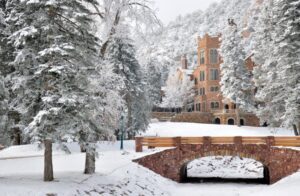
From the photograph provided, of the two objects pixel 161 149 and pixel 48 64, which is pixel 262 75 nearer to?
pixel 161 149

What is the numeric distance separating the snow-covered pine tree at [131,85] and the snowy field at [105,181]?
10.5m

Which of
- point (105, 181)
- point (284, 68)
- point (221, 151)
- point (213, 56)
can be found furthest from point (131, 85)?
point (213, 56)

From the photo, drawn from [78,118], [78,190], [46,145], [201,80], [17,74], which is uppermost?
[201,80]

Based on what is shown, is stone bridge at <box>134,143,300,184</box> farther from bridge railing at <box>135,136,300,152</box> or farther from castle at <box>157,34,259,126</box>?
castle at <box>157,34,259,126</box>

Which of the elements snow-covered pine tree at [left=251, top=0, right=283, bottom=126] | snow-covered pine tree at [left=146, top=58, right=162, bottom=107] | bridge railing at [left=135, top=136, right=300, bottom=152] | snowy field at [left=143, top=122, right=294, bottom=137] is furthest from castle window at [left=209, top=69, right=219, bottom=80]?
bridge railing at [left=135, top=136, right=300, bottom=152]

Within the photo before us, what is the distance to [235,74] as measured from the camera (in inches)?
1816

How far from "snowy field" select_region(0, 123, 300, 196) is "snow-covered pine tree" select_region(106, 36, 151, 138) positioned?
10467 mm

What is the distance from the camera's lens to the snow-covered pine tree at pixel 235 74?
150 feet

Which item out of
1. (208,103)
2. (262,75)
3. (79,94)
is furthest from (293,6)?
(208,103)

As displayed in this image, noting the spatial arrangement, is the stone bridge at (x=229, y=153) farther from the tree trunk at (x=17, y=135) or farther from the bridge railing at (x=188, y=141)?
the tree trunk at (x=17, y=135)

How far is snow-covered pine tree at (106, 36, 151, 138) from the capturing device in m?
39.1

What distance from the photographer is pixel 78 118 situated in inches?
611

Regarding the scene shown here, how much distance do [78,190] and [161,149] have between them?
1381 centimetres

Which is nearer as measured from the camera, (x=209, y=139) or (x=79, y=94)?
(x=79, y=94)
